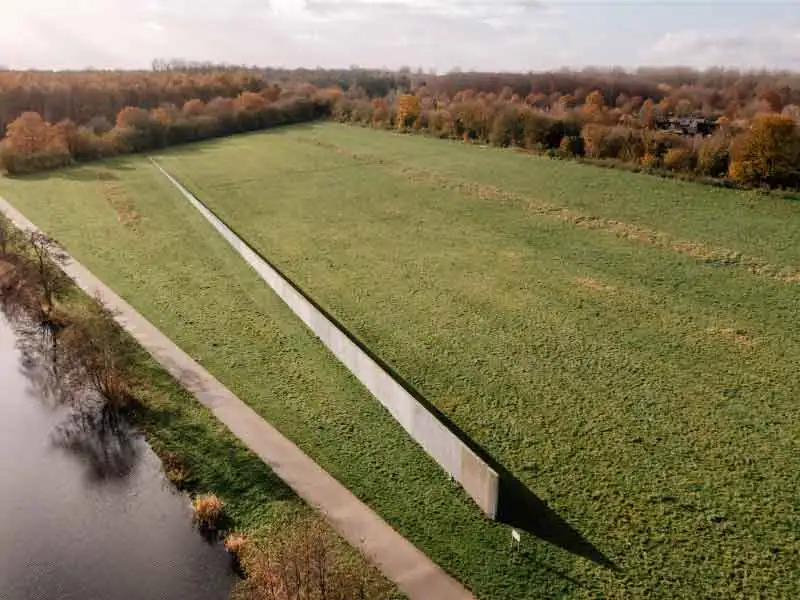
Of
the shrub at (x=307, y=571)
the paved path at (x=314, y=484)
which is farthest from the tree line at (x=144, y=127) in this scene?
the shrub at (x=307, y=571)

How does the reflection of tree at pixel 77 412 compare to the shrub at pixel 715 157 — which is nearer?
the reflection of tree at pixel 77 412

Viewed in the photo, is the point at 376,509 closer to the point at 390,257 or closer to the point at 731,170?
the point at 390,257

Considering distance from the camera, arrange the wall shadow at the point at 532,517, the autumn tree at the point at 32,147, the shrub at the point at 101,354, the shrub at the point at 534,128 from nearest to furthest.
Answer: the wall shadow at the point at 532,517, the shrub at the point at 101,354, the autumn tree at the point at 32,147, the shrub at the point at 534,128

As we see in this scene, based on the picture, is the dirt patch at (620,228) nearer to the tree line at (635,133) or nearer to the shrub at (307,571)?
the tree line at (635,133)

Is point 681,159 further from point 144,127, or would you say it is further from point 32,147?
point 32,147

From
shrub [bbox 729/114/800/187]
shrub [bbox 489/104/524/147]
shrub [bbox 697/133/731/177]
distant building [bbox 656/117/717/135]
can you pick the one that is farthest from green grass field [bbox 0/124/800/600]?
shrub [bbox 489/104/524/147]

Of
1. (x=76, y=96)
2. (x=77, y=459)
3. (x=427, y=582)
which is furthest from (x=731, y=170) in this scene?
(x=76, y=96)
